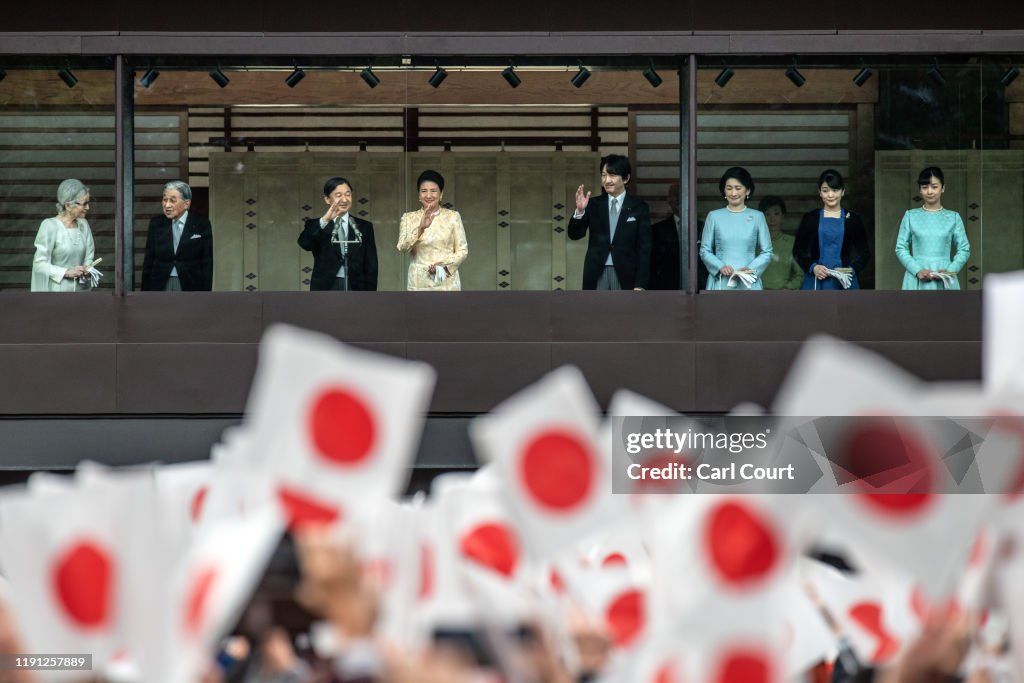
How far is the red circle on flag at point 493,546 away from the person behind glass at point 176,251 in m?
9.51

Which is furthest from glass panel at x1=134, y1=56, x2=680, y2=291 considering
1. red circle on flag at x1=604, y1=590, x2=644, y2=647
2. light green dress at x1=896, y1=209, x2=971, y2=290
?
red circle on flag at x1=604, y1=590, x2=644, y2=647

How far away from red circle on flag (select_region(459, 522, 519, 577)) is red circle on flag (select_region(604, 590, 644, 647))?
0.57 ft

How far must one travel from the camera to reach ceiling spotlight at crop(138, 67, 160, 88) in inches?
456

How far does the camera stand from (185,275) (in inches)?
455

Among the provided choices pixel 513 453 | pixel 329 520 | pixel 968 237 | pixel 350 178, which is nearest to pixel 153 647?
pixel 329 520

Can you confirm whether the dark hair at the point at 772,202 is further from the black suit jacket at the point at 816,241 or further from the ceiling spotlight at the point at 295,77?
the ceiling spotlight at the point at 295,77

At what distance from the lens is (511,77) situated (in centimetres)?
1154

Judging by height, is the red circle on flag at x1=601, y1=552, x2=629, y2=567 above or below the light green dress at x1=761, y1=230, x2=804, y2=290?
below

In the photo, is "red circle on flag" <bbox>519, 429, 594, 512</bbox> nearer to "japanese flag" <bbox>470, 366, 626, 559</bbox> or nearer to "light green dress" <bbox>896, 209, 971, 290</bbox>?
"japanese flag" <bbox>470, 366, 626, 559</bbox>

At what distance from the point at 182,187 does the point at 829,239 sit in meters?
5.35

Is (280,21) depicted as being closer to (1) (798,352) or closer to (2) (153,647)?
(1) (798,352)

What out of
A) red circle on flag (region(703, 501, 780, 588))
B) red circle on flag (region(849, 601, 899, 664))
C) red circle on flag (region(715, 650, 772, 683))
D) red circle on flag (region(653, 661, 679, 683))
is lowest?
red circle on flag (region(849, 601, 899, 664))

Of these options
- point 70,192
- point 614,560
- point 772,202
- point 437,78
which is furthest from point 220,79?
point 614,560

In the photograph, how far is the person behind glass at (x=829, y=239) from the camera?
1146 centimetres
